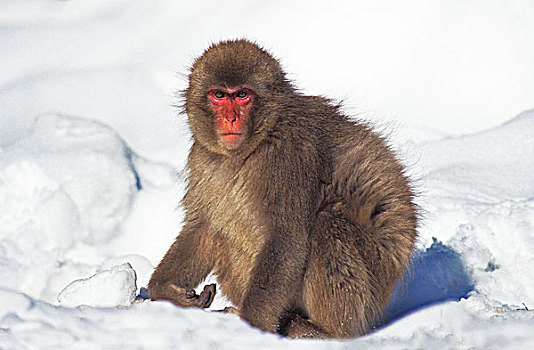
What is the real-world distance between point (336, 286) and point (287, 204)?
0.42 metres

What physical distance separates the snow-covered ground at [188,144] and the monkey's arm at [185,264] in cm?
14

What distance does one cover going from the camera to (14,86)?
7.58m

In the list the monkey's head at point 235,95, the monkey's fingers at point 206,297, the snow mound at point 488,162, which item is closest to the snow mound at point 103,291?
the monkey's fingers at point 206,297

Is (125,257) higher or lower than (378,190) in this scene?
lower

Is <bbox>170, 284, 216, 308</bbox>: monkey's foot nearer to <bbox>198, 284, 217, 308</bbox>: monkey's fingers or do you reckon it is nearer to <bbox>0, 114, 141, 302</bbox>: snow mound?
<bbox>198, 284, 217, 308</bbox>: monkey's fingers

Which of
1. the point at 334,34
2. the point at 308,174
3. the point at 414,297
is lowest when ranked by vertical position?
the point at 414,297

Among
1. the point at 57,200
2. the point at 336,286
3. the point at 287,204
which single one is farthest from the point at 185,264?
the point at 57,200

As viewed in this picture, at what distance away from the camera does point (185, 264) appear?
404cm

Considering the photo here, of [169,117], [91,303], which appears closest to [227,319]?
[91,303]

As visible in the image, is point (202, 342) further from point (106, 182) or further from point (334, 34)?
point (334, 34)

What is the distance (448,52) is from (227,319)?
17.2 ft

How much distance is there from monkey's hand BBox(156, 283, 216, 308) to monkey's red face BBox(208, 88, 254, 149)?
0.67 meters

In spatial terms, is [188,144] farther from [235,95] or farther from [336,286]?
[336,286]

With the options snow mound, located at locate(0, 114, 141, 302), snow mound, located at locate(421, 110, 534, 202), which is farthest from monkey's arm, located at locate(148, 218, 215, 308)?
snow mound, located at locate(421, 110, 534, 202)
